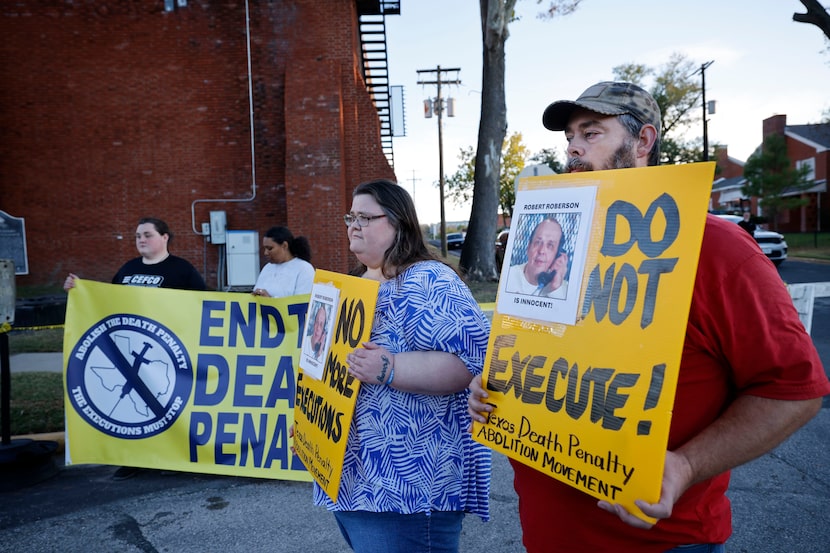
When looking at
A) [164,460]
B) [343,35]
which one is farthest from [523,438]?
[343,35]

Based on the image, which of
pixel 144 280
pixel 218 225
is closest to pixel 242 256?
pixel 218 225

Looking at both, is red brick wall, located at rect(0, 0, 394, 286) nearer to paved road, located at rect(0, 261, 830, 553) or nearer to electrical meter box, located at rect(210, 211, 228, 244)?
electrical meter box, located at rect(210, 211, 228, 244)

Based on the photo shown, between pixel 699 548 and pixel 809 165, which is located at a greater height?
pixel 809 165

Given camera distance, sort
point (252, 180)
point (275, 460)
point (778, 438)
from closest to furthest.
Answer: point (778, 438) < point (275, 460) < point (252, 180)

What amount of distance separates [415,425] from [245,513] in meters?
2.59

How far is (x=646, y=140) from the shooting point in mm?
1554

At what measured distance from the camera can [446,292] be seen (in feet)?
6.66

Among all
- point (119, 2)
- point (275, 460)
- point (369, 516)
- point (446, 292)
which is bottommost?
point (275, 460)

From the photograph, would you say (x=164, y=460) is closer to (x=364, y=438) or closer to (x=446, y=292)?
(x=364, y=438)

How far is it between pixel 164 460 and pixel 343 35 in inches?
487

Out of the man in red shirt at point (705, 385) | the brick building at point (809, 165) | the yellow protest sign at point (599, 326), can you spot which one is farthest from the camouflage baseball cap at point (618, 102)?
the brick building at point (809, 165)

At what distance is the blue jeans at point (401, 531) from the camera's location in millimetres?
1950

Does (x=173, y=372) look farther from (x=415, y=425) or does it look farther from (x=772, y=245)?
(x=772, y=245)

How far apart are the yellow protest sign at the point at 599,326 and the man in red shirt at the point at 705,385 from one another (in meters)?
0.09
